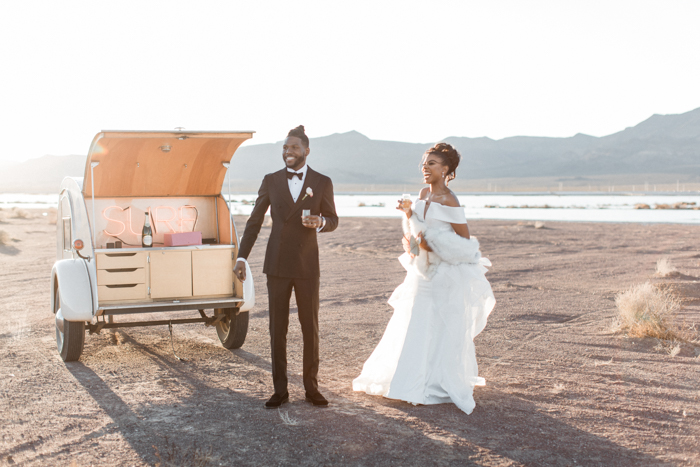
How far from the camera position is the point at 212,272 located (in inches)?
271

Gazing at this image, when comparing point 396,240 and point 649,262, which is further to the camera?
point 396,240

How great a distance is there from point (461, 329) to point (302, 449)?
1703 millimetres

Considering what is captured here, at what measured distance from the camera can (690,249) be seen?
63.1 ft

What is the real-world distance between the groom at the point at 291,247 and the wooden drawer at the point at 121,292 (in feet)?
7.24

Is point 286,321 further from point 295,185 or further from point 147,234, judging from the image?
point 147,234

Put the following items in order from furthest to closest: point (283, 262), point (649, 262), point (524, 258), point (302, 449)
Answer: point (524, 258)
point (649, 262)
point (283, 262)
point (302, 449)

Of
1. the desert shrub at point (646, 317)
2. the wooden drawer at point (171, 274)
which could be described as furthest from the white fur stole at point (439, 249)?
the desert shrub at point (646, 317)

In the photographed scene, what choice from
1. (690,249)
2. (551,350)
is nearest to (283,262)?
(551,350)

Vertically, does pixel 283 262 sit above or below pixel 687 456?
above

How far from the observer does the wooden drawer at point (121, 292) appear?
648 cm

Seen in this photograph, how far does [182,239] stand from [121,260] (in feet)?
2.41

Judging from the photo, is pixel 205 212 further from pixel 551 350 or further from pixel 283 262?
pixel 551 350

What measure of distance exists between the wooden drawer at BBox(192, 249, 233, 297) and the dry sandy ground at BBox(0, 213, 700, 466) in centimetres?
73

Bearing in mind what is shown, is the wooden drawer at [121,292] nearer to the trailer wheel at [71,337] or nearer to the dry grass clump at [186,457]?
the trailer wheel at [71,337]
